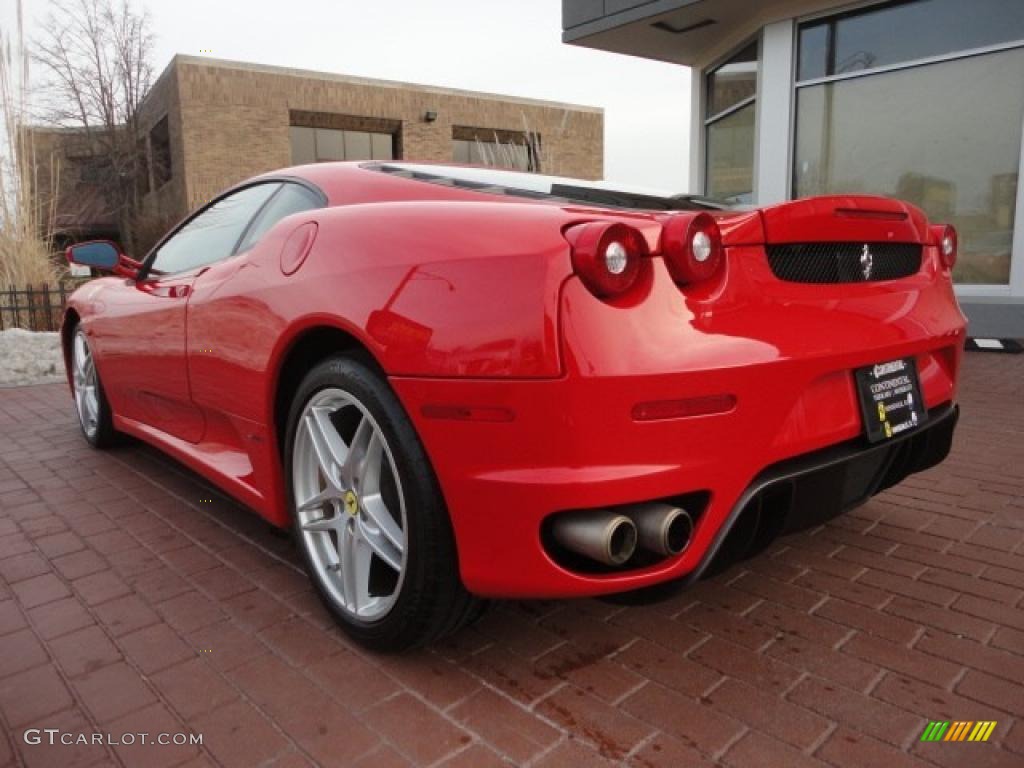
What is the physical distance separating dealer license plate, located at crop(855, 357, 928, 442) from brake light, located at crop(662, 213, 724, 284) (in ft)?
1.81

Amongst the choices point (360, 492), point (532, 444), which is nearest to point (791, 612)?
point (532, 444)

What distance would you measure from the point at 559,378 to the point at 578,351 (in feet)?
0.22

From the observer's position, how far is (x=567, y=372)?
1549 millimetres

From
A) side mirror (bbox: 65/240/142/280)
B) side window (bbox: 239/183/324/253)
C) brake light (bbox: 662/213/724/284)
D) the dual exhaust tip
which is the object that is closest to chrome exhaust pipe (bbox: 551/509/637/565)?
the dual exhaust tip

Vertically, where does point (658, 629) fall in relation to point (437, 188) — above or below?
below

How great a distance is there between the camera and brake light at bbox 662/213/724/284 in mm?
1669

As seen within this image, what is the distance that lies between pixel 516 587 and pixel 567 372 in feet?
1.66

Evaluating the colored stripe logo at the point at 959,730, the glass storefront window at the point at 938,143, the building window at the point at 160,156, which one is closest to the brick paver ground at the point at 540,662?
the colored stripe logo at the point at 959,730

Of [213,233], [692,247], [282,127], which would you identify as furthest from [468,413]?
[282,127]

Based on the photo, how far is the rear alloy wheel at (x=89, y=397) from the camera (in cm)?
415

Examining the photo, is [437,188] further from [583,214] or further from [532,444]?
[532,444]

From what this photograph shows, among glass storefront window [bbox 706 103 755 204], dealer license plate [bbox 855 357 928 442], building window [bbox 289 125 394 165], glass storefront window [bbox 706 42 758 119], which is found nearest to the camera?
dealer license plate [bbox 855 357 928 442]

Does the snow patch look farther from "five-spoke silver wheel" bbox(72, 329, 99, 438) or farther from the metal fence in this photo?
"five-spoke silver wheel" bbox(72, 329, 99, 438)

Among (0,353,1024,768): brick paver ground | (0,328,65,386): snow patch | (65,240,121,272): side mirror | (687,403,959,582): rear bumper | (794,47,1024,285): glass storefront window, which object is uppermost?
(794,47,1024,285): glass storefront window
